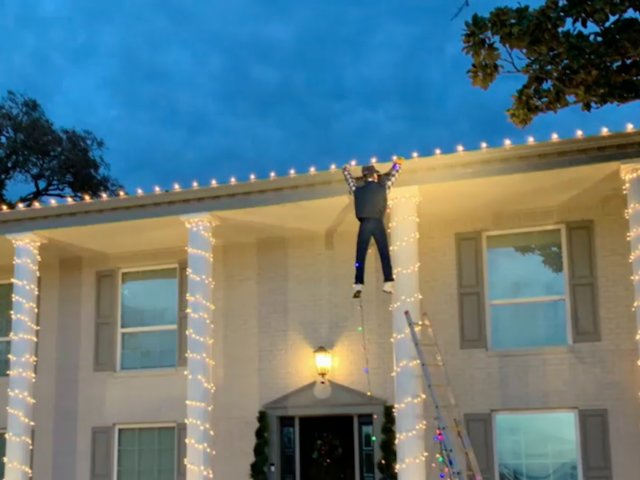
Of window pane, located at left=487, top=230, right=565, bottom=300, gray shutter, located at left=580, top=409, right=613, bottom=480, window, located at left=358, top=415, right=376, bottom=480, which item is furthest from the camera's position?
window, located at left=358, top=415, right=376, bottom=480

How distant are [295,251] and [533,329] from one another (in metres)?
3.55

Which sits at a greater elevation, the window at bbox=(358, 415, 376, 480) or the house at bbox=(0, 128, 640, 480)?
the house at bbox=(0, 128, 640, 480)

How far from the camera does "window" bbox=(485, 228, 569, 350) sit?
12.0m

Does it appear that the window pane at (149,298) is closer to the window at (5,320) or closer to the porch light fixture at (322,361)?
the window at (5,320)

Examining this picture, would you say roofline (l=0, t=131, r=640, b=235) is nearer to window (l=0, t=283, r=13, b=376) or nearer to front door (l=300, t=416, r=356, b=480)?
window (l=0, t=283, r=13, b=376)

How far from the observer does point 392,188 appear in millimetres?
11031

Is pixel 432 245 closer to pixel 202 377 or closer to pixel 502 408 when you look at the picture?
pixel 502 408

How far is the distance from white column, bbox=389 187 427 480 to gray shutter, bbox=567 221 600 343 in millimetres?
2254

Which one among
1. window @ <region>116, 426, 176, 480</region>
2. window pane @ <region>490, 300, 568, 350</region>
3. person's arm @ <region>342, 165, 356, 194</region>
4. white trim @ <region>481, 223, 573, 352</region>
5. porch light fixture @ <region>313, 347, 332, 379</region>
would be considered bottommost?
window @ <region>116, 426, 176, 480</region>

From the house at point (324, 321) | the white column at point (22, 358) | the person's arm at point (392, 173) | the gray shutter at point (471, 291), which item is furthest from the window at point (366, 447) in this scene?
the white column at point (22, 358)

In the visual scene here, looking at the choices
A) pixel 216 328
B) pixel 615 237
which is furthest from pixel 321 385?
pixel 615 237

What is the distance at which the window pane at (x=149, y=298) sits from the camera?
13953 mm

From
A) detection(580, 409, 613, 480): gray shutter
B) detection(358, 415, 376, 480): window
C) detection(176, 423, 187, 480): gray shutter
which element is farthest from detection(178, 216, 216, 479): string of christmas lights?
detection(580, 409, 613, 480): gray shutter

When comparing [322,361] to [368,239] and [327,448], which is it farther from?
[368,239]
